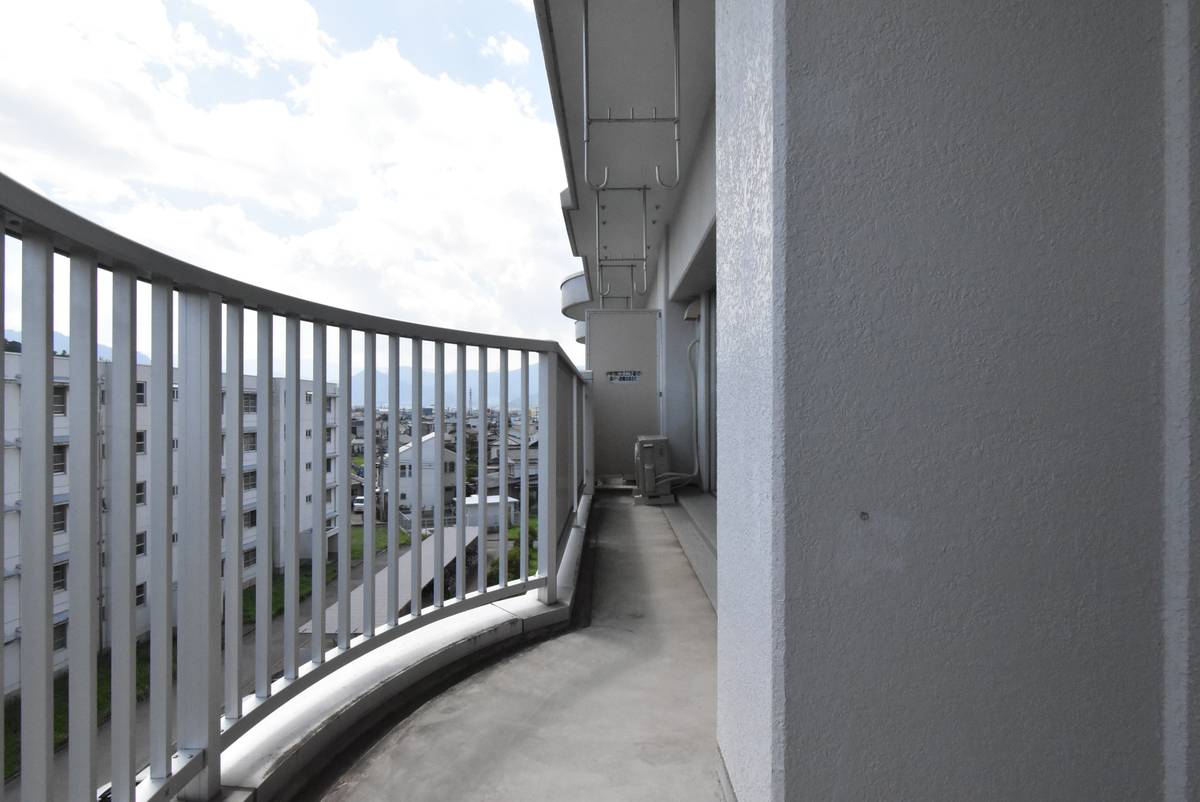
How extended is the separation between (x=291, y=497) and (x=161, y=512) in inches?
14.0

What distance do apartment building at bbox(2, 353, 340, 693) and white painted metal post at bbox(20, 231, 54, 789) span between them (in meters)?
0.01

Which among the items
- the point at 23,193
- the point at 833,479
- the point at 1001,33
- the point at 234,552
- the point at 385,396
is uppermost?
the point at 1001,33

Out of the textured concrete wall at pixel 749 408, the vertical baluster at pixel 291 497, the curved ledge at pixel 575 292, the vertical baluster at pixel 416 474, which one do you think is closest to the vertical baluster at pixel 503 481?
the vertical baluster at pixel 416 474

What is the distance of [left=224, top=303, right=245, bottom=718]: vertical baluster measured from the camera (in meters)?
1.15

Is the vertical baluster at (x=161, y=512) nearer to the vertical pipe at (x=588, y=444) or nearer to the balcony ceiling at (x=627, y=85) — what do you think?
the balcony ceiling at (x=627, y=85)

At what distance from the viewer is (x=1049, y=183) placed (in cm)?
92

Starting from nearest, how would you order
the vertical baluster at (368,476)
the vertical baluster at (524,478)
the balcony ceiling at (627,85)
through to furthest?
the vertical baluster at (368,476)
the vertical baluster at (524,478)
the balcony ceiling at (627,85)

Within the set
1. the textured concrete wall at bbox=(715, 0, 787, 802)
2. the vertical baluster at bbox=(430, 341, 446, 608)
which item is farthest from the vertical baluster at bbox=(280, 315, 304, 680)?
the textured concrete wall at bbox=(715, 0, 787, 802)

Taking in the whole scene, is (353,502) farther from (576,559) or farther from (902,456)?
(576,559)

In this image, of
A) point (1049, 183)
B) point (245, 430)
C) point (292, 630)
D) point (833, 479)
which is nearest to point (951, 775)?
point (833, 479)

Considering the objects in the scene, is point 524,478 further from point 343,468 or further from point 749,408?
point 749,408

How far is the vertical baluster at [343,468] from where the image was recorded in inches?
55.3

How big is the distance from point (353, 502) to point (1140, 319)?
65.0 inches

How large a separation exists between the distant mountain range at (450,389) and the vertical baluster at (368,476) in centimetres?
2
